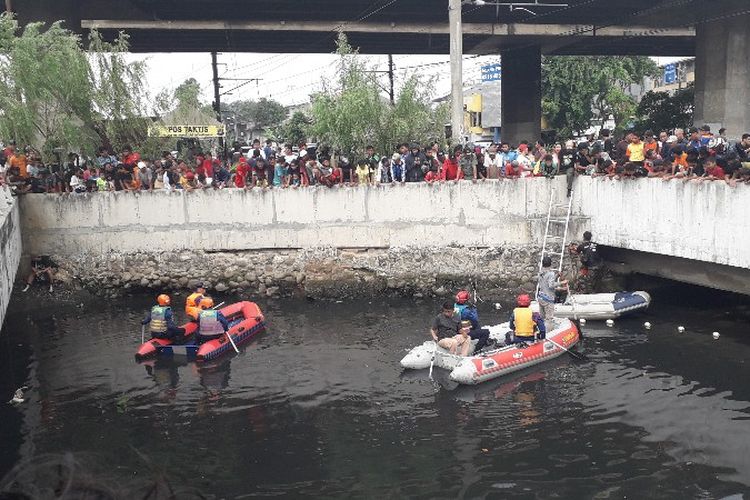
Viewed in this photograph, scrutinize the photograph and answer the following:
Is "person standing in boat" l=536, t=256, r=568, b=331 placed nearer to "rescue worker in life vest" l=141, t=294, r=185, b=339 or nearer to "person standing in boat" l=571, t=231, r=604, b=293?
"person standing in boat" l=571, t=231, r=604, b=293

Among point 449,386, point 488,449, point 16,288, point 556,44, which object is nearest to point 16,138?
point 16,288

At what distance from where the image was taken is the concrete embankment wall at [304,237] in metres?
21.2

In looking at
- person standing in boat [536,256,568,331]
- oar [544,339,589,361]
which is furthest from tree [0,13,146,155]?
oar [544,339,589,361]

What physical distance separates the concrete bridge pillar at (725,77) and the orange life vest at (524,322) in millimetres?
20465

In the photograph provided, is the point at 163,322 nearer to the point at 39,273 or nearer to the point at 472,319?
the point at 472,319

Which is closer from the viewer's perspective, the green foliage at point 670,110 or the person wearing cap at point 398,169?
the person wearing cap at point 398,169

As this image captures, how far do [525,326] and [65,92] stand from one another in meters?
17.4

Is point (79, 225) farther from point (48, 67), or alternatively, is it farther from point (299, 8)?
point (299, 8)

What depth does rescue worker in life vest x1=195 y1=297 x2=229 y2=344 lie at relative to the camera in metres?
17.2

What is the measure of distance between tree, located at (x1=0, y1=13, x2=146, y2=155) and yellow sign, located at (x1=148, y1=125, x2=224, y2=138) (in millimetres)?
506

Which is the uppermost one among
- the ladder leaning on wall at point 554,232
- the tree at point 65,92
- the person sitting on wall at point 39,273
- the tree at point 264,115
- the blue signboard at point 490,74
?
the blue signboard at point 490,74

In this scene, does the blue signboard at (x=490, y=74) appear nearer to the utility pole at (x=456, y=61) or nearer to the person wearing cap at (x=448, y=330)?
the utility pole at (x=456, y=61)

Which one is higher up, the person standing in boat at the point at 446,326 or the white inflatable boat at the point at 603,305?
the person standing in boat at the point at 446,326

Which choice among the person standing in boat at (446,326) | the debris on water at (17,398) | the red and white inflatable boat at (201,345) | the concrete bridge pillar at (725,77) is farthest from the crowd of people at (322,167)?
the concrete bridge pillar at (725,77)
